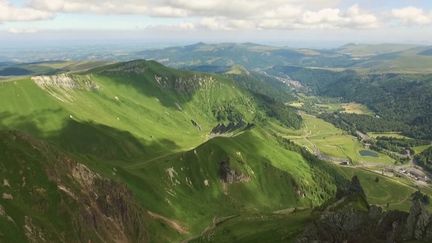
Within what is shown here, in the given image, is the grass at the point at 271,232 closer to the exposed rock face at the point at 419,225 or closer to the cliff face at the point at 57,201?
the cliff face at the point at 57,201

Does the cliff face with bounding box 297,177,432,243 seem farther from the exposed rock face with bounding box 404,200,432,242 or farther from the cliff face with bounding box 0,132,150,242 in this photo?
the cliff face with bounding box 0,132,150,242

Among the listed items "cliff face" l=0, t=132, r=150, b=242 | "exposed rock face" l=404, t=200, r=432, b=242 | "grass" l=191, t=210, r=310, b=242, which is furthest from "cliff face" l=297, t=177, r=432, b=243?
"cliff face" l=0, t=132, r=150, b=242

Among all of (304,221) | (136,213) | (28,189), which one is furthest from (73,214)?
(304,221)

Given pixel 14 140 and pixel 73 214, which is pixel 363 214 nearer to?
pixel 73 214

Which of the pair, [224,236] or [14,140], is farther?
[224,236]

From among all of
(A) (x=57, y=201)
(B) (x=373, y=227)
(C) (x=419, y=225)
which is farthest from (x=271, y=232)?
(A) (x=57, y=201)

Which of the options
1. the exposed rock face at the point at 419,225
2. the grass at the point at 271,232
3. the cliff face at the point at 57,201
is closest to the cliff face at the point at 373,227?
the exposed rock face at the point at 419,225
